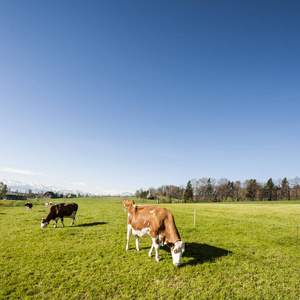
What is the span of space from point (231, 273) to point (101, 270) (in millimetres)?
6325

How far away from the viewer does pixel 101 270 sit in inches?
336

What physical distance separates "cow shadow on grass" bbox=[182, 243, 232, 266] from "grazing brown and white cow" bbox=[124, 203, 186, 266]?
1406mm

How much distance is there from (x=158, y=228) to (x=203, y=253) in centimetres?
377

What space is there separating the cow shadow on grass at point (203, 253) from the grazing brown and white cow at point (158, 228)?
4.61ft

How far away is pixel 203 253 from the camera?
10758 mm

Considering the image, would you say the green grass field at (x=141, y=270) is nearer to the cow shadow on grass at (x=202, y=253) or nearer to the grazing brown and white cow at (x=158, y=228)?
the cow shadow on grass at (x=202, y=253)

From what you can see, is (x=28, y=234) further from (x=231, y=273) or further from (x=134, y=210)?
(x=231, y=273)

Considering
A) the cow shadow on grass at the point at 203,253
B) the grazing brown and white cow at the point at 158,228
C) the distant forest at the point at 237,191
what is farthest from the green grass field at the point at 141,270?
the distant forest at the point at 237,191

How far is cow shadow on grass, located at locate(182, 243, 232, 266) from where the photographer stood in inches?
382

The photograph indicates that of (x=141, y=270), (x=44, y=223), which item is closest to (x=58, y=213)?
(x=44, y=223)

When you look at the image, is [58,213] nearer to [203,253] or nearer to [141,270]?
[141,270]

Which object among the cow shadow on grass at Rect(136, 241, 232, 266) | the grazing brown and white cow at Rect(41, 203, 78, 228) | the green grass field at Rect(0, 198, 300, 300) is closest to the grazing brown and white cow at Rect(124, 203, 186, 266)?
the green grass field at Rect(0, 198, 300, 300)

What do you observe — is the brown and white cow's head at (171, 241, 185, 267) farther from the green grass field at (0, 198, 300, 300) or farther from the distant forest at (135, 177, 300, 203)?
the distant forest at (135, 177, 300, 203)

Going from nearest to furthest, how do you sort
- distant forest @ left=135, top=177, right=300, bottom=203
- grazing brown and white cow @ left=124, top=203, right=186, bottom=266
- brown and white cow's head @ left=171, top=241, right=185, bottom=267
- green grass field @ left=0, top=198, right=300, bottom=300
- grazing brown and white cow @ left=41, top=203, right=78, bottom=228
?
green grass field @ left=0, top=198, right=300, bottom=300 → brown and white cow's head @ left=171, top=241, right=185, bottom=267 → grazing brown and white cow @ left=124, top=203, right=186, bottom=266 → grazing brown and white cow @ left=41, top=203, right=78, bottom=228 → distant forest @ left=135, top=177, right=300, bottom=203
